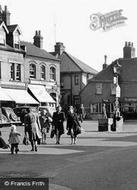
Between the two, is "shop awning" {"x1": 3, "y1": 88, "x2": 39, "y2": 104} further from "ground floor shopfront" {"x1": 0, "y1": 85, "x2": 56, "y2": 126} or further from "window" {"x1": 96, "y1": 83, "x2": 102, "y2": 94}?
"window" {"x1": 96, "y1": 83, "x2": 102, "y2": 94}

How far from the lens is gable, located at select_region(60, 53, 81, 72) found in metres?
64.0

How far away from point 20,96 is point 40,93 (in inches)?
165

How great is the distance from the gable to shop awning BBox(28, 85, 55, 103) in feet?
47.2

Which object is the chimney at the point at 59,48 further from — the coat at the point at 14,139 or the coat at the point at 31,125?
the coat at the point at 14,139

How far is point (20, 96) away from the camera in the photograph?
45.0m

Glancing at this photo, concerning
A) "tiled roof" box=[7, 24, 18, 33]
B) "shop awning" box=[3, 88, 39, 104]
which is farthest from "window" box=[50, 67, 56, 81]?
"tiled roof" box=[7, 24, 18, 33]

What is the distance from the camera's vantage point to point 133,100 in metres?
61.4

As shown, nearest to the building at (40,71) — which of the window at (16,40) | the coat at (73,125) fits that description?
the window at (16,40)

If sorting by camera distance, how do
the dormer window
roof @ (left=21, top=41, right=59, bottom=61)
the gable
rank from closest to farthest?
the dormer window < roof @ (left=21, top=41, right=59, bottom=61) < the gable

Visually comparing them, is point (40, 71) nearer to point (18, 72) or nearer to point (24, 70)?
point (24, 70)

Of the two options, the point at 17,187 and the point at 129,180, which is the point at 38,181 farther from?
the point at 129,180

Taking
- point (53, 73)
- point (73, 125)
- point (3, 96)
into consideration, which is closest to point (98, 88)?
point (53, 73)

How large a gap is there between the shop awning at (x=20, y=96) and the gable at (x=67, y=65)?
1807cm

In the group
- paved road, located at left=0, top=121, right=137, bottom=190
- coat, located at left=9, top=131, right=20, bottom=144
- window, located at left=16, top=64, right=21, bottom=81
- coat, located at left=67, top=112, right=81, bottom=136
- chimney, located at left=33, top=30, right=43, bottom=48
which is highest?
chimney, located at left=33, top=30, right=43, bottom=48
